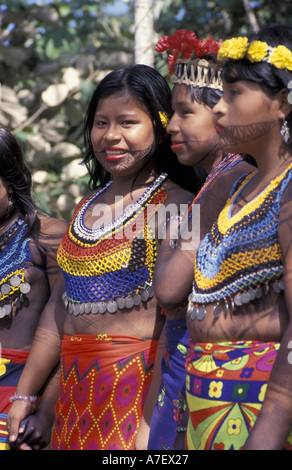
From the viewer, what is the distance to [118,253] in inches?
106

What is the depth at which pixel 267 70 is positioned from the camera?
203cm

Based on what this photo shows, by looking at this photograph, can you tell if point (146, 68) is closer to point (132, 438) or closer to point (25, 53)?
point (132, 438)

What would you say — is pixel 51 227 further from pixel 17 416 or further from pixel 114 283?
pixel 17 416

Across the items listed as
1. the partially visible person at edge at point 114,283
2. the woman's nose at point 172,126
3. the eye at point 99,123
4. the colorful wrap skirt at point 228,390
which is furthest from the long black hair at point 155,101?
the colorful wrap skirt at point 228,390

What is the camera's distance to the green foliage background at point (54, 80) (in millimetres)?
5215

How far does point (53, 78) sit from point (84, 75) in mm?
414

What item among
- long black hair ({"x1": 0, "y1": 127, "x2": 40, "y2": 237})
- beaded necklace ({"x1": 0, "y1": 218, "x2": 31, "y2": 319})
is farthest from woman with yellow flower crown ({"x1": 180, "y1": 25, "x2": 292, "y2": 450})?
long black hair ({"x1": 0, "y1": 127, "x2": 40, "y2": 237})

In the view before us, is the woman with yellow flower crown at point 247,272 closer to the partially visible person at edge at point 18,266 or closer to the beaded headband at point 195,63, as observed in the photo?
the beaded headband at point 195,63

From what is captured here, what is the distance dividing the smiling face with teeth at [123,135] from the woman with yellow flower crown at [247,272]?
74cm

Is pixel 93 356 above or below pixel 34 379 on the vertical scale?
above

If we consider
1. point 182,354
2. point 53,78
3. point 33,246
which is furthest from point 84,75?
point 182,354

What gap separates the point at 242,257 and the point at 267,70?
56 centimetres

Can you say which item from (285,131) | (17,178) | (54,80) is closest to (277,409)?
(285,131)

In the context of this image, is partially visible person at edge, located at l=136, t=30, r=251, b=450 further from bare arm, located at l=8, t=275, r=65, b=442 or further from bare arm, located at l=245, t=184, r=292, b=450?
bare arm, located at l=8, t=275, r=65, b=442
